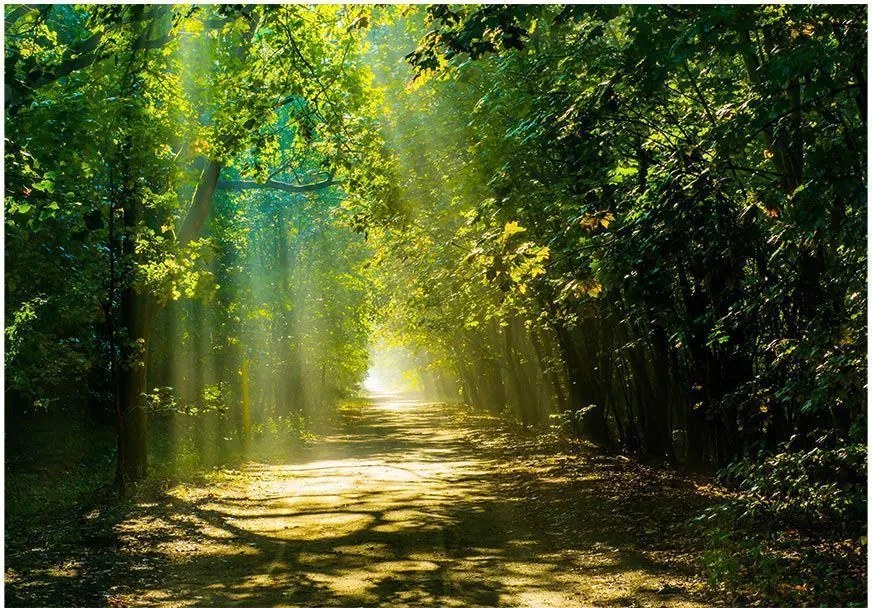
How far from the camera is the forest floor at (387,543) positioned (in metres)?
7.40

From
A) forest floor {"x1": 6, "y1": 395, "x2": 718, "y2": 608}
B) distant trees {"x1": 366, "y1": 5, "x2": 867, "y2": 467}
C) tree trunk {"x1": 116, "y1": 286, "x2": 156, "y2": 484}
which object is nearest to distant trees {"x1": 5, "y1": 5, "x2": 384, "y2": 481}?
tree trunk {"x1": 116, "y1": 286, "x2": 156, "y2": 484}

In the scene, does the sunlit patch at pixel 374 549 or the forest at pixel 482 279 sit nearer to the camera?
the forest at pixel 482 279

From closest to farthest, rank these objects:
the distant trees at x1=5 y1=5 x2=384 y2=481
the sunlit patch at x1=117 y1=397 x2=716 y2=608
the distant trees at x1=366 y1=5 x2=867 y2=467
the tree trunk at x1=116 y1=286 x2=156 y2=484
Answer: the distant trees at x1=366 y1=5 x2=867 y2=467 → the sunlit patch at x1=117 y1=397 x2=716 y2=608 → the distant trees at x1=5 y1=5 x2=384 y2=481 → the tree trunk at x1=116 y1=286 x2=156 y2=484

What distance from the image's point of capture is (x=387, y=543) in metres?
9.79

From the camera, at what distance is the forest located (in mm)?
6355

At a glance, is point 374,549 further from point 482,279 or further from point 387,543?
point 482,279

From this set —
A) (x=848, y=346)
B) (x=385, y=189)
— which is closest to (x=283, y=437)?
(x=385, y=189)

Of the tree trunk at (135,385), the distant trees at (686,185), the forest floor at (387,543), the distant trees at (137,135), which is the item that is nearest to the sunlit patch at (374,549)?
the forest floor at (387,543)

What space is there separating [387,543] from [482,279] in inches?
165

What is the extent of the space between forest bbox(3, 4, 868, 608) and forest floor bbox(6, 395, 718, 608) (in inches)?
2.8

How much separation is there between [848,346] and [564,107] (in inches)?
137

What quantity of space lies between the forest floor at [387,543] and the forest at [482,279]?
7cm

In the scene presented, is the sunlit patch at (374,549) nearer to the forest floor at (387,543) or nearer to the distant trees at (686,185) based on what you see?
the forest floor at (387,543)

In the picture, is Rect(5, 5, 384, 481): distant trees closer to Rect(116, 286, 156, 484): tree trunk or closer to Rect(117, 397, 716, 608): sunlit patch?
Rect(116, 286, 156, 484): tree trunk
